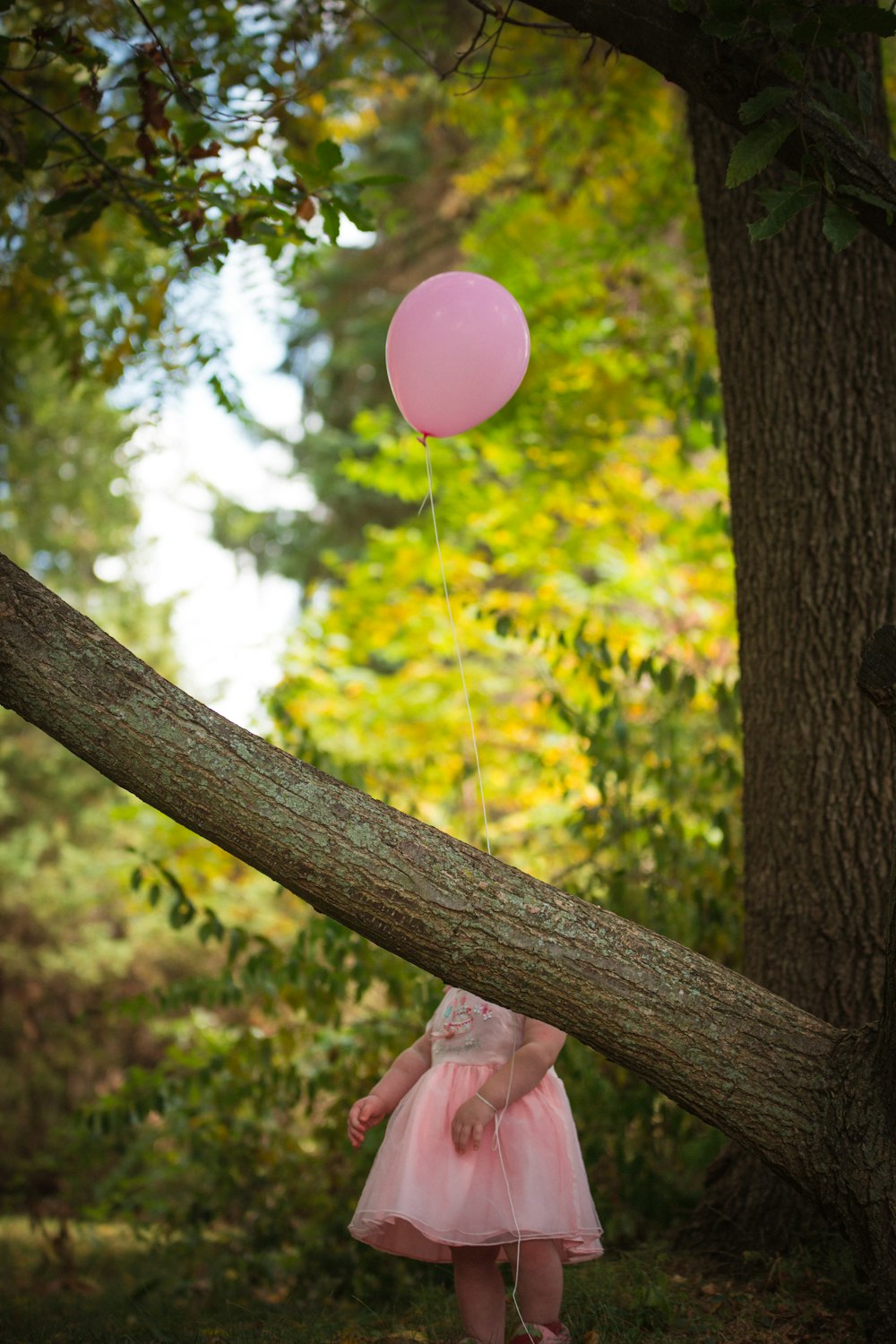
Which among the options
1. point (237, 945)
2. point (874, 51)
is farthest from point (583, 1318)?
point (874, 51)

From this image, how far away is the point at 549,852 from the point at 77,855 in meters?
5.68

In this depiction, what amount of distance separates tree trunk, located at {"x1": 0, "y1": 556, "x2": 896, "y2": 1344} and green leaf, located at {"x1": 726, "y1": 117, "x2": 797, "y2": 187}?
5.15 feet

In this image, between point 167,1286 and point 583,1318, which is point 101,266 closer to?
point 167,1286

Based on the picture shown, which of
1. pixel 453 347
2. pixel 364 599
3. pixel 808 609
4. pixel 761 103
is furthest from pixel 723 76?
pixel 364 599

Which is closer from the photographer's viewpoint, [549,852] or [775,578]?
[775,578]

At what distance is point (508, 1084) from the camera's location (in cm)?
237

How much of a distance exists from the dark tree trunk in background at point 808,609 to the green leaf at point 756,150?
93 centimetres

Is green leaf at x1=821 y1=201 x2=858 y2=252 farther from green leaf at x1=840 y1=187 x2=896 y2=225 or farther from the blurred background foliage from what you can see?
the blurred background foliage

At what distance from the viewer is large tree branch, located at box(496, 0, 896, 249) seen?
7.91ft

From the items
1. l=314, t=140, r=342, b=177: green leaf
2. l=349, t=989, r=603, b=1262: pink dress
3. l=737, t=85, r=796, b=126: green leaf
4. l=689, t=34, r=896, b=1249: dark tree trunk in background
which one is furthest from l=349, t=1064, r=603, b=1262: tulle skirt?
l=314, t=140, r=342, b=177: green leaf

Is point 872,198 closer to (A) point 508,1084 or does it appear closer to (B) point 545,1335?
(A) point 508,1084

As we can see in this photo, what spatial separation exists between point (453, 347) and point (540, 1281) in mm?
2313

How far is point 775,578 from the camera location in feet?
10.2

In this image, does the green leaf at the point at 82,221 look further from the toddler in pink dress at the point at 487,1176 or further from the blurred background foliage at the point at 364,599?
the toddler in pink dress at the point at 487,1176
